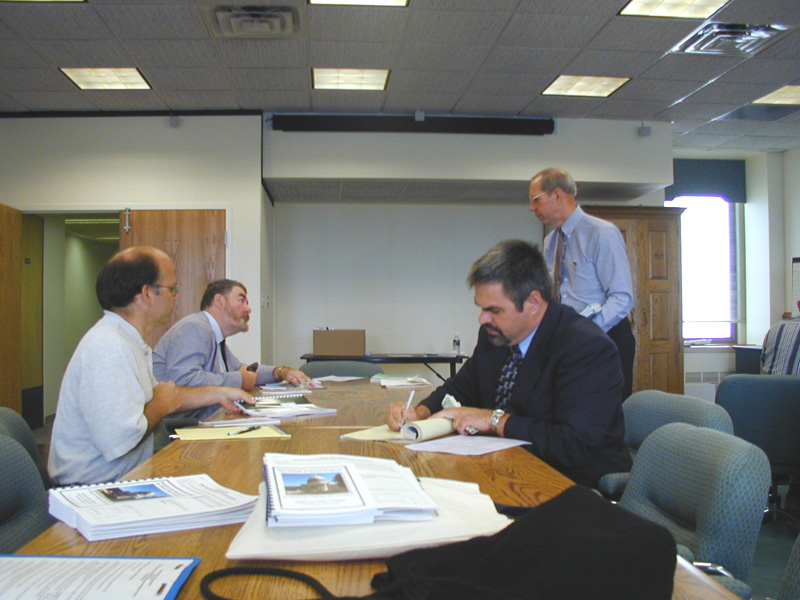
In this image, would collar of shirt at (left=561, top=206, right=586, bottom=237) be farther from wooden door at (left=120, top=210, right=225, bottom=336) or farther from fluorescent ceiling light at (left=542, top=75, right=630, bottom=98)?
→ wooden door at (left=120, top=210, right=225, bottom=336)

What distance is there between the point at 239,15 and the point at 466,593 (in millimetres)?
3968

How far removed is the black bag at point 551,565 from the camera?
0.65 meters

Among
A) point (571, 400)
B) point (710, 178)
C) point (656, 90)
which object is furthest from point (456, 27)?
point (710, 178)

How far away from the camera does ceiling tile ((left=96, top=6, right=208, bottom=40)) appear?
3.73 meters

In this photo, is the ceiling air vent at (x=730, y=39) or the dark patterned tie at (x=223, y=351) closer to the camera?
the dark patterned tie at (x=223, y=351)

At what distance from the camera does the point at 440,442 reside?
5.31 ft

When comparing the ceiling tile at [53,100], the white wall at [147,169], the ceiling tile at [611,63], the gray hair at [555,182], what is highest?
the ceiling tile at [611,63]

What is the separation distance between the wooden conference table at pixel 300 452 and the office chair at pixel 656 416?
366mm

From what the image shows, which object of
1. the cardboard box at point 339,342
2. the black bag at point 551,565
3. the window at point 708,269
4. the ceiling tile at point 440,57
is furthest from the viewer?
the window at point 708,269

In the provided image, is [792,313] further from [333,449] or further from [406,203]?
[333,449]

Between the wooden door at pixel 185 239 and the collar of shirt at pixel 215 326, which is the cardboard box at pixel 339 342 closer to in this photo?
the wooden door at pixel 185 239

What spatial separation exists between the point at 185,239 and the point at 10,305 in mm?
1612

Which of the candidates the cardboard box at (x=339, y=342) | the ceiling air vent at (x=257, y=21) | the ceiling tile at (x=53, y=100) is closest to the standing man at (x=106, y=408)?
the ceiling air vent at (x=257, y=21)

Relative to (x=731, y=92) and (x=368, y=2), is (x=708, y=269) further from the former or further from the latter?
→ (x=368, y=2)
